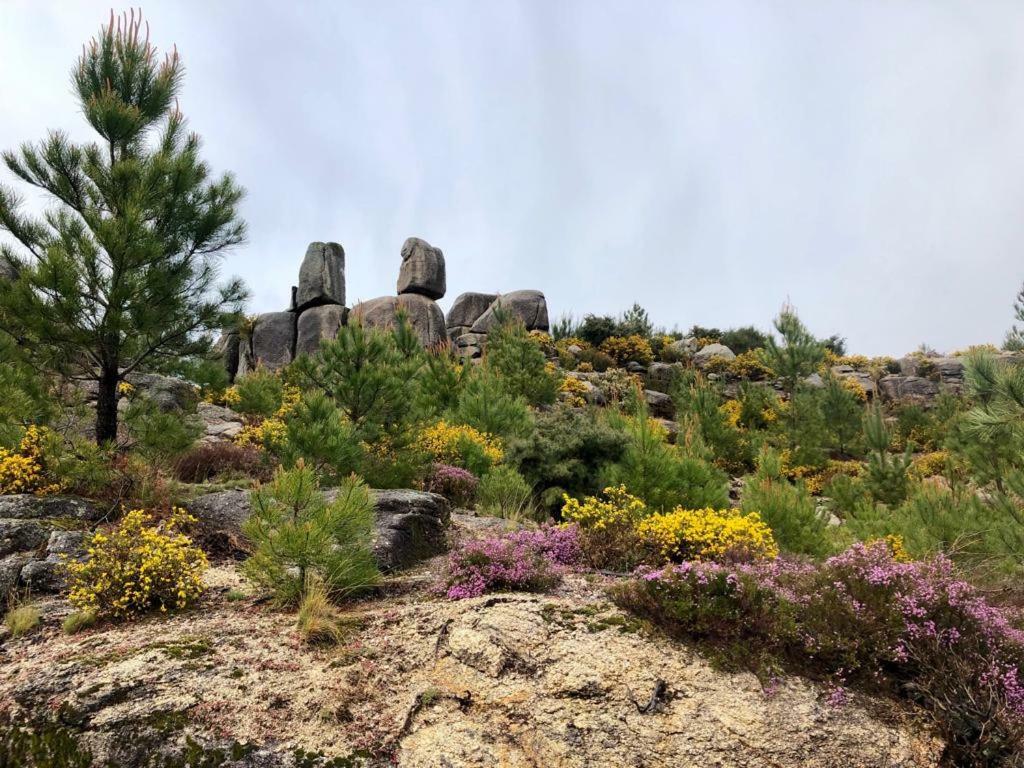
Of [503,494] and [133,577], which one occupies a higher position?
[503,494]

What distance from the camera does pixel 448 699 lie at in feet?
13.1

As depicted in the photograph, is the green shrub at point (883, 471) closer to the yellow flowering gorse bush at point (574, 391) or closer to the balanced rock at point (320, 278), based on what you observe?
the yellow flowering gorse bush at point (574, 391)

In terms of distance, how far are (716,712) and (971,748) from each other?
4.53 feet

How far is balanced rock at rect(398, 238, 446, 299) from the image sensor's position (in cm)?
3000

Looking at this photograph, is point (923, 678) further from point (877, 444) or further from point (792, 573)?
point (877, 444)

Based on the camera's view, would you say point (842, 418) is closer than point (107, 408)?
No

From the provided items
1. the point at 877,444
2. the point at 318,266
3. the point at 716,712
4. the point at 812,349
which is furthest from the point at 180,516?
the point at 318,266

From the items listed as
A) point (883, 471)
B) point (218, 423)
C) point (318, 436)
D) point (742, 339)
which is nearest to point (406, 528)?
point (318, 436)

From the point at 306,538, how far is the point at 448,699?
181cm

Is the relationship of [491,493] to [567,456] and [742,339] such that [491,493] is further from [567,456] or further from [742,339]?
[742,339]

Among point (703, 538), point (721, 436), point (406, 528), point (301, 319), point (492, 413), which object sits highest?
point (301, 319)

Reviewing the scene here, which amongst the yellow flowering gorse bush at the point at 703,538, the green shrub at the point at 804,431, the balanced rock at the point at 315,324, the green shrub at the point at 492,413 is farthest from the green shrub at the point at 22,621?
the balanced rock at the point at 315,324

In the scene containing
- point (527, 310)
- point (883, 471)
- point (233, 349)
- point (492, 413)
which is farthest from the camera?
point (527, 310)

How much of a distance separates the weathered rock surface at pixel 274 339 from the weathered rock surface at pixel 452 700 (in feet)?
81.2
